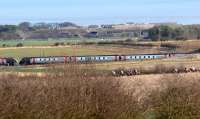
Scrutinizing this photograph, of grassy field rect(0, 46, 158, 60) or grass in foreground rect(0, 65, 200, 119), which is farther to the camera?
grassy field rect(0, 46, 158, 60)

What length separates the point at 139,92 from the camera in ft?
63.6

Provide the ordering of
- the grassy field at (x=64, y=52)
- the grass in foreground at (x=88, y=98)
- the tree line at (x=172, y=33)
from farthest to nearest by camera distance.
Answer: the tree line at (x=172, y=33), the grassy field at (x=64, y=52), the grass in foreground at (x=88, y=98)

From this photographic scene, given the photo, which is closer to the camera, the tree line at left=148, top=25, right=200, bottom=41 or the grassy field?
the grassy field

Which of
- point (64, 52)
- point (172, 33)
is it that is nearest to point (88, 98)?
point (64, 52)

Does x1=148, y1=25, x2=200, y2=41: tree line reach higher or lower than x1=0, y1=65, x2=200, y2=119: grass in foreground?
lower

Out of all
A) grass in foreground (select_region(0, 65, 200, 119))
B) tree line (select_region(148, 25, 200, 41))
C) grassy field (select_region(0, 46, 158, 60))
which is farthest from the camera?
tree line (select_region(148, 25, 200, 41))

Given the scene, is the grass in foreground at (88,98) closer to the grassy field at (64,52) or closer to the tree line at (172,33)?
the grassy field at (64,52)

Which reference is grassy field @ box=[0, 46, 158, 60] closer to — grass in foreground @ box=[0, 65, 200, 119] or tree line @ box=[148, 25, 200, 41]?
tree line @ box=[148, 25, 200, 41]

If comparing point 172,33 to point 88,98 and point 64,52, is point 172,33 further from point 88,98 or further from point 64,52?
point 88,98

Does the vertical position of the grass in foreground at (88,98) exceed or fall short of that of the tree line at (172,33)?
it exceeds it

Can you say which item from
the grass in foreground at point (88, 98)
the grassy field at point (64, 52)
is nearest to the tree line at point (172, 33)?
the grassy field at point (64, 52)

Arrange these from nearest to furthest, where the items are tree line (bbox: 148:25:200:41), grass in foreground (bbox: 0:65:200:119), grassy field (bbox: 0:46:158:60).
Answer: grass in foreground (bbox: 0:65:200:119) → grassy field (bbox: 0:46:158:60) → tree line (bbox: 148:25:200:41)

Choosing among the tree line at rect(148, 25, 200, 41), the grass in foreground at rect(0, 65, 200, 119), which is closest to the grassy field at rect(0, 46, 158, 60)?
the tree line at rect(148, 25, 200, 41)

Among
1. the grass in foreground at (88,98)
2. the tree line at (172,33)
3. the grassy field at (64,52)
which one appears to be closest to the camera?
the grass in foreground at (88,98)
